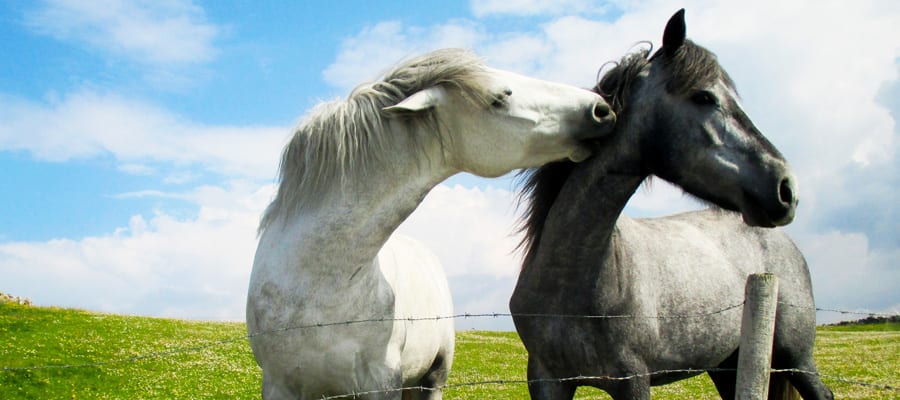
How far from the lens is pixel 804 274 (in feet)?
20.2

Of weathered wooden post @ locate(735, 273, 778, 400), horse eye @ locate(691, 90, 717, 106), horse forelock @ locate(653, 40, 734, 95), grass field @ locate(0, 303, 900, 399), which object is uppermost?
horse forelock @ locate(653, 40, 734, 95)

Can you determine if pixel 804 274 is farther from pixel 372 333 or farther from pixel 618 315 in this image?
pixel 372 333

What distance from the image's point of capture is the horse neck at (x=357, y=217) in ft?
11.6

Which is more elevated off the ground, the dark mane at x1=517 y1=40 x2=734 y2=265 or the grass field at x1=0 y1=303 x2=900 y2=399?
the dark mane at x1=517 y1=40 x2=734 y2=265

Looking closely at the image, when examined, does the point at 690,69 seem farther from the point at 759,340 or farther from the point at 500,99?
the point at 759,340

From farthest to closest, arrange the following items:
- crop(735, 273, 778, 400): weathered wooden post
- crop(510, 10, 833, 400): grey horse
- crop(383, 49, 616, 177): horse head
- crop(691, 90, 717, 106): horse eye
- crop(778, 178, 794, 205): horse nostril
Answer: crop(691, 90, 717, 106): horse eye
crop(510, 10, 833, 400): grey horse
crop(778, 178, 794, 205): horse nostril
crop(383, 49, 616, 177): horse head
crop(735, 273, 778, 400): weathered wooden post

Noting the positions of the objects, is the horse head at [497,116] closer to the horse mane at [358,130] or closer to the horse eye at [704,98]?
the horse mane at [358,130]

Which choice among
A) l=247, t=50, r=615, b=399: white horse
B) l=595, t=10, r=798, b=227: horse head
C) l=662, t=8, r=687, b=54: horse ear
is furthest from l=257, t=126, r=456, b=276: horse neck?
l=662, t=8, r=687, b=54: horse ear

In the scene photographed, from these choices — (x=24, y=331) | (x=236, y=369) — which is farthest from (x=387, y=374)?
(x=24, y=331)

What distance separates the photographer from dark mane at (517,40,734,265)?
4.10 m

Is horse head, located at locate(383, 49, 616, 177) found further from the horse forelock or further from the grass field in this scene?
the grass field

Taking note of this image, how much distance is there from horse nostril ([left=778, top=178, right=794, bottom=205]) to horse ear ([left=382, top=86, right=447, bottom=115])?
1941 millimetres

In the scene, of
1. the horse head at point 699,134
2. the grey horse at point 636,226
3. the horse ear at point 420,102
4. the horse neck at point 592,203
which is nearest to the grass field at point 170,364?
the grey horse at point 636,226

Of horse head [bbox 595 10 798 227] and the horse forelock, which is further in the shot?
the horse forelock
